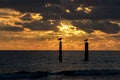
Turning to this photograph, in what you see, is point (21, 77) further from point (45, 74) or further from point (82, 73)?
point (82, 73)

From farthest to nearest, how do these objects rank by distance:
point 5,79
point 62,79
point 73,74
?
point 73,74 < point 5,79 < point 62,79

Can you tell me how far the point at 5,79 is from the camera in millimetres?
77750

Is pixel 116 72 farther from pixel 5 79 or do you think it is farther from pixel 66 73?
pixel 5 79

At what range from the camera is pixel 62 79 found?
7256cm

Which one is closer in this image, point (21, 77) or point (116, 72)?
point (21, 77)

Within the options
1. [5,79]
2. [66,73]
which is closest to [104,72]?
[66,73]

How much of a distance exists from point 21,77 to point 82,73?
1309cm

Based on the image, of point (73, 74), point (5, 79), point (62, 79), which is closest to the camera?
point (62, 79)

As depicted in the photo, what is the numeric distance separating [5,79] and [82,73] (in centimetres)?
1666

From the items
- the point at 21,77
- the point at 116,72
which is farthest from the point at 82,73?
the point at 21,77

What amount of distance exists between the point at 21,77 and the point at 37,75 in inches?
114

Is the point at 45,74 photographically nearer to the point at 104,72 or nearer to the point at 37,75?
the point at 37,75

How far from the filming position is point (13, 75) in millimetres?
82000

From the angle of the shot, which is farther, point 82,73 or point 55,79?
point 82,73
